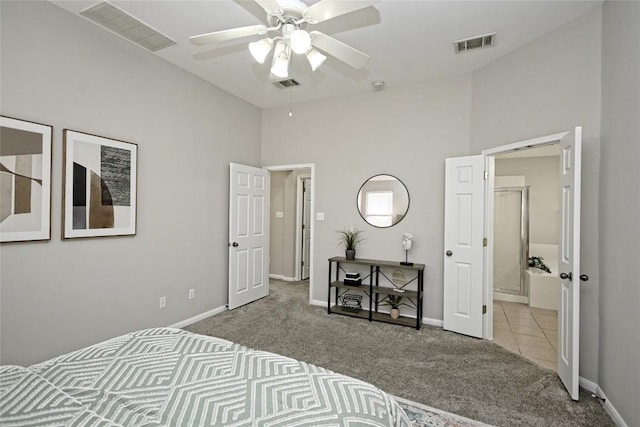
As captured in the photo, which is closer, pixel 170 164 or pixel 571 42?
pixel 571 42

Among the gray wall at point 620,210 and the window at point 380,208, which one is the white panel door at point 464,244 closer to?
the window at point 380,208

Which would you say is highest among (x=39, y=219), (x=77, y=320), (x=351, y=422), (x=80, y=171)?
(x=80, y=171)

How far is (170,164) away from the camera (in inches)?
137

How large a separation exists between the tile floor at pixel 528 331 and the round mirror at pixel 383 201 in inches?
71.5

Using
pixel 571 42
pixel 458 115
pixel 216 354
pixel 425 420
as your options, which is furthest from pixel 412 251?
pixel 216 354

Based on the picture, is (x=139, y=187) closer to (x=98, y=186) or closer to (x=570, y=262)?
(x=98, y=186)

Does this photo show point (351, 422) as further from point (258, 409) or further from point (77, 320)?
point (77, 320)

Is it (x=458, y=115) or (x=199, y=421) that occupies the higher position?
(x=458, y=115)

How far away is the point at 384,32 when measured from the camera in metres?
2.81

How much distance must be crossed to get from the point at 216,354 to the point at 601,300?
9.16ft

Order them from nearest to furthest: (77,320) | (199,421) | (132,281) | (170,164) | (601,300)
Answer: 1. (199,421)
2. (601,300)
3. (77,320)
4. (132,281)
5. (170,164)

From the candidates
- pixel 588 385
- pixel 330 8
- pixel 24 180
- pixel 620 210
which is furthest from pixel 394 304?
pixel 24 180

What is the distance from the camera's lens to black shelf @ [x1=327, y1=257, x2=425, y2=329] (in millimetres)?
3701

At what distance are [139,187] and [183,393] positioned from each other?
8.48 ft
